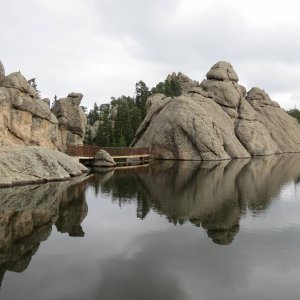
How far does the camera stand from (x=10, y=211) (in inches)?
853

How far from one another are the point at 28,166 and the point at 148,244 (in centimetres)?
1968

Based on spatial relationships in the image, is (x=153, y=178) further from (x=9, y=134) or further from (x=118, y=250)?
(x=118, y=250)

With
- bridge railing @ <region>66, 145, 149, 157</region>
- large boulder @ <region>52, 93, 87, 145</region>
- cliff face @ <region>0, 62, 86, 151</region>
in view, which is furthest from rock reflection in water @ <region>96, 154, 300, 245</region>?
large boulder @ <region>52, 93, 87, 145</region>

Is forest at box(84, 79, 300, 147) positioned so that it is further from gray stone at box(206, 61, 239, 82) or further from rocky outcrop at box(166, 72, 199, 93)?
gray stone at box(206, 61, 239, 82)

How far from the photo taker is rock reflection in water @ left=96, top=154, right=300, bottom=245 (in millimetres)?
20625

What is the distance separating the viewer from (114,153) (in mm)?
57750

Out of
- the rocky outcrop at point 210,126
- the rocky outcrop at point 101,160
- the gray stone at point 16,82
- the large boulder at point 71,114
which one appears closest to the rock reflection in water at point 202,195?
the rocky outcrop at point 101,160

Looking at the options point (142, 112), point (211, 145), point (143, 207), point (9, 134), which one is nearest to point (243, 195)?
point (143, 207)

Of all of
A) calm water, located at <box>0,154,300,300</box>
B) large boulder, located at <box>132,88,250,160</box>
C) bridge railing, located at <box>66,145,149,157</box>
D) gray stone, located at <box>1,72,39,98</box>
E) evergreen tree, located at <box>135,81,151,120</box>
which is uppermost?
evergreen tree, located at <box>135,81,151,120</box>

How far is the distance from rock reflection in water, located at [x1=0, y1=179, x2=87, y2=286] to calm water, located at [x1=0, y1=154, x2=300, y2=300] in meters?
0.05

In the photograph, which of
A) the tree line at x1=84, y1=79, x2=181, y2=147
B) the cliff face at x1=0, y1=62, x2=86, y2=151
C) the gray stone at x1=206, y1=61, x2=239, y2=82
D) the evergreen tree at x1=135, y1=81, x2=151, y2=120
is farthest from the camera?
the evergreen tree at x1=135, y1=81, x2=151, y2=120

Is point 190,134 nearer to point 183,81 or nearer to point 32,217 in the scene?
point 32,217

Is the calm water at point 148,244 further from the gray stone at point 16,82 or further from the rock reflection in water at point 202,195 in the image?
the gray stone at point 16,82

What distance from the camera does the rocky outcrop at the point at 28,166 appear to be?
3064 cm
